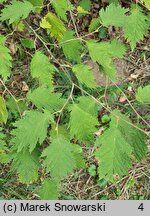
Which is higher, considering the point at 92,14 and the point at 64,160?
the point at 92,14

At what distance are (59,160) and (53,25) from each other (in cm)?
87

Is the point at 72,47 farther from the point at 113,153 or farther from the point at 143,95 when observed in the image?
the point at 113,153

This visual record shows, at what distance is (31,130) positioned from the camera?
1.55 m

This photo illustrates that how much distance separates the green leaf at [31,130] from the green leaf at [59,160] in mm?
65

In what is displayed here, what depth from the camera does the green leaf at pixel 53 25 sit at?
78.4 inches

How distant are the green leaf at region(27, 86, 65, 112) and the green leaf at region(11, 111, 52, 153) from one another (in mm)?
102

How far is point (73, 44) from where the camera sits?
207 cm

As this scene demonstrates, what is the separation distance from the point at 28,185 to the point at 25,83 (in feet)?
2.36

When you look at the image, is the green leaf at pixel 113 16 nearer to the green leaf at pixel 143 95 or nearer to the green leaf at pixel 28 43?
the green leaf at pixel 143 95

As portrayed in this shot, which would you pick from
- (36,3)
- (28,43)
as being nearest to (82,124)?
(36,3)

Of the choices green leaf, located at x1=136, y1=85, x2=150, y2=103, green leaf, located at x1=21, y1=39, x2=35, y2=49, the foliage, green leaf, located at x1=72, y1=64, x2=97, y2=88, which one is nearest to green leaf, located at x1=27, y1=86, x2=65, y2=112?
the foliage

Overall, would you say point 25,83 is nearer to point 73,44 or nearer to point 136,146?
point 73,44

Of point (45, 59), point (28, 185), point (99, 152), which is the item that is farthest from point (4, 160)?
point (99, 152)

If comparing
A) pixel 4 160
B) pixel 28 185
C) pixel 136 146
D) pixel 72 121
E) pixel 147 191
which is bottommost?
pixel 147 191
